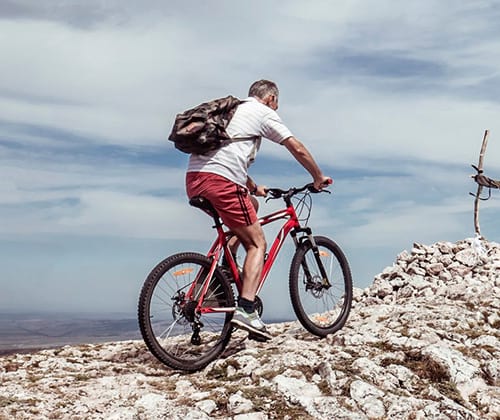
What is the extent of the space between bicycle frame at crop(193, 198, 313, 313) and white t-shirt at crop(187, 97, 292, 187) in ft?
2.41

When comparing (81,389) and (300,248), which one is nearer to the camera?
(81,389)

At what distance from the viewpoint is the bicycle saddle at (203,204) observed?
319 inches

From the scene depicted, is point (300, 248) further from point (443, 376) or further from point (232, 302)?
point (443, 376)

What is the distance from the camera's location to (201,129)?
7.80m

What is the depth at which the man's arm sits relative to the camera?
8.30 m

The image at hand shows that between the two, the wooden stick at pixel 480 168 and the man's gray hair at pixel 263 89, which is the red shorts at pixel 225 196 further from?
the wooden stick at pixel 480 168

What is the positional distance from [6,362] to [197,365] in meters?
3.15

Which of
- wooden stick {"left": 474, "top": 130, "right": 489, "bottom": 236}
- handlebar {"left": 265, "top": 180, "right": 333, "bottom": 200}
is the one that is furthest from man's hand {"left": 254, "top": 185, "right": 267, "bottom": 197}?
wooden stick {"left": 474, "top": 130, "right": 489, "bottom": 236}

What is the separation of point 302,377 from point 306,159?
2864 millimetres

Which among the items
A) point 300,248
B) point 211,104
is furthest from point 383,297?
point 211,104

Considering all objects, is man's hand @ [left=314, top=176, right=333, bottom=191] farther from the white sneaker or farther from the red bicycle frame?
the white sneaker

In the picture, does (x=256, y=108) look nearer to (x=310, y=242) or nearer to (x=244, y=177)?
(x=244, y=177)

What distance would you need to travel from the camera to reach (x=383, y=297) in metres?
14.7

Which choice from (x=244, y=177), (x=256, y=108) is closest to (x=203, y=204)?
(x=244, y=177)
